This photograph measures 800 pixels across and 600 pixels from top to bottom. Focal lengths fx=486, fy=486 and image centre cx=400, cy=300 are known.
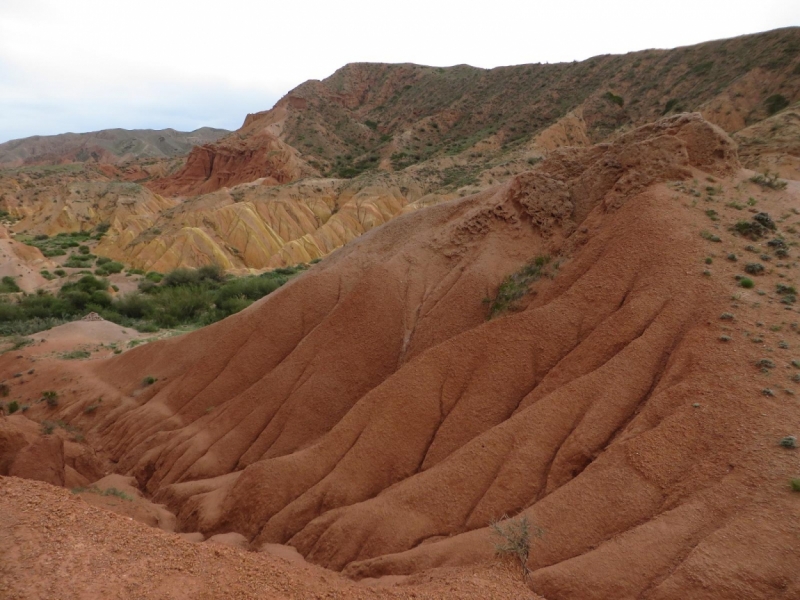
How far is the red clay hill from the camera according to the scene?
21.6 feet

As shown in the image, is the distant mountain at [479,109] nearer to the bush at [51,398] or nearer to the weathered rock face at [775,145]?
the weathered rock face at [775,145]

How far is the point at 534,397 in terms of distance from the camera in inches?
381

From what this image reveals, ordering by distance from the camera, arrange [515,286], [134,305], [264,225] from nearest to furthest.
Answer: [515,286], [134,305], [264,225]

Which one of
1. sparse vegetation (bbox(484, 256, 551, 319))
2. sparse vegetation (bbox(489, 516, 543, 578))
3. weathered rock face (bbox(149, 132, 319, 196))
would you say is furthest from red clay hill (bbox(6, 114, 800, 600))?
weathered rock face (bbox(149, 132, 319, 196))

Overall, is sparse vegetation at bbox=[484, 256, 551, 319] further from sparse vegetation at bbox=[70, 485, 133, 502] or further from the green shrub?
sparse vegetation at bbox=[70, 485, 133, 502]

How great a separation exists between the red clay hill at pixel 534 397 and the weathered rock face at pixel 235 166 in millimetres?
64824

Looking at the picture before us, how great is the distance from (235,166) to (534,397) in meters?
87.9

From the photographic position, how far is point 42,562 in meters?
5.46

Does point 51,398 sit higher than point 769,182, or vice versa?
point 769,182

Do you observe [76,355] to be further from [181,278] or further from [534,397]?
[534,397]

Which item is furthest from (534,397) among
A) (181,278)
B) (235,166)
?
(235,166)

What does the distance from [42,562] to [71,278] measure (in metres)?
42.2

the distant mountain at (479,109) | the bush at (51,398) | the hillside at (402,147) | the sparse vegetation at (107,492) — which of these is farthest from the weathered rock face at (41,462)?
the distant mountain at (479,109)

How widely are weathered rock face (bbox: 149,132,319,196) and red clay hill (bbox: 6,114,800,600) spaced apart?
213ft
